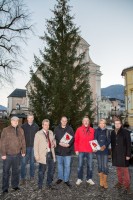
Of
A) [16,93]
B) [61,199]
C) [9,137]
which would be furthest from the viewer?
[16,93]

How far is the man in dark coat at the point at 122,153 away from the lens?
717cm

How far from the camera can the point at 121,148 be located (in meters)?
7.29

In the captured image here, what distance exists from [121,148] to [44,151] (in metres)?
2.03

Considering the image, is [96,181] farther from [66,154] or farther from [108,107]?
[108,107]

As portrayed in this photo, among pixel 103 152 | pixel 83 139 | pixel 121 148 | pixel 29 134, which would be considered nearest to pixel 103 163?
pixel 103 152

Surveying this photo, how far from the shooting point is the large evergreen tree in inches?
719

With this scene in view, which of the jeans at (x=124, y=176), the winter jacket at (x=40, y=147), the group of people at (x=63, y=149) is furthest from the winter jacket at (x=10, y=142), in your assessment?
the jeans at (x=124, y=176)

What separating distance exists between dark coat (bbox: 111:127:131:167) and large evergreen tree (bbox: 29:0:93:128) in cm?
1060

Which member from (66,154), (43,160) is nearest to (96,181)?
(66,154)

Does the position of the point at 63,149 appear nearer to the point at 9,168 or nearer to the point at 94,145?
the point at 94,145

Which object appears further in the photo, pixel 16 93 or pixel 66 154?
pixel 16 93

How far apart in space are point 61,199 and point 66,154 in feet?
5.34

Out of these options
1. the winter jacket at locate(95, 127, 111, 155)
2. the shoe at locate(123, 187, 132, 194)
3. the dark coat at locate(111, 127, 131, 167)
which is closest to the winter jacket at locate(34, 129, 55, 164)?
the winter jacket at locate(95, 127, 111, 155)

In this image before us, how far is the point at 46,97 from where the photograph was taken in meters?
18.8
